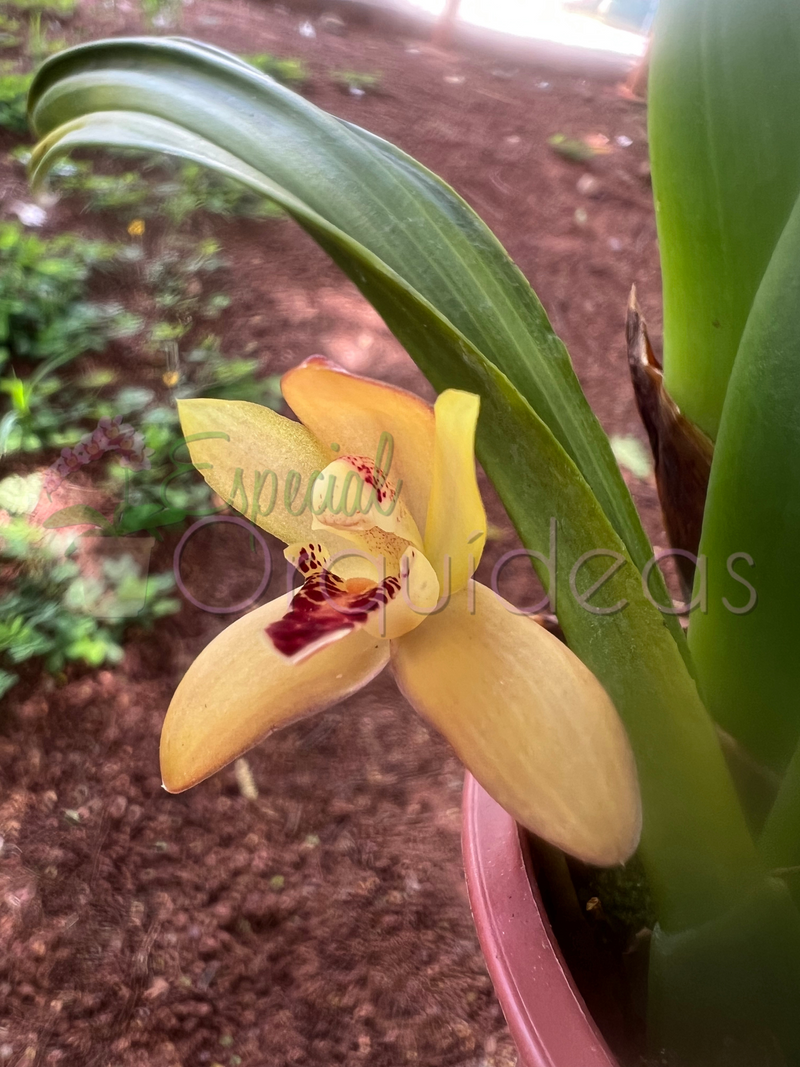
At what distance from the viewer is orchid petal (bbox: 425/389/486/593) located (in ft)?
0.98

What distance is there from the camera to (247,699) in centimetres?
38

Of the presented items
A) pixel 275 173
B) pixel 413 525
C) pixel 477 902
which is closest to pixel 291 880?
pixel 477 902

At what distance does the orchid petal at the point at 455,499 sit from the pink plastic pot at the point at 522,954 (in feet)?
0.82

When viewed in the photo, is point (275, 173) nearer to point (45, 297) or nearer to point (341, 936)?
point (341, 936)

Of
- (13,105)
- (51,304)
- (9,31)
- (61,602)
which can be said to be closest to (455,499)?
(61,602)

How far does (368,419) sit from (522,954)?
35 centimetres

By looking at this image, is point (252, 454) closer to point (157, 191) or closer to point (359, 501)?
point (359, 501)

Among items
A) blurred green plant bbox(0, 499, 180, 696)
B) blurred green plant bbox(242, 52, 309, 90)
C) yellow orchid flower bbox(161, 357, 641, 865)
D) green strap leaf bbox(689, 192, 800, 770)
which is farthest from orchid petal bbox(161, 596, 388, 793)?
blurred green plant bbox(242, 52, 309, 90)

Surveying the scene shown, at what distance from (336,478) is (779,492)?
228mm

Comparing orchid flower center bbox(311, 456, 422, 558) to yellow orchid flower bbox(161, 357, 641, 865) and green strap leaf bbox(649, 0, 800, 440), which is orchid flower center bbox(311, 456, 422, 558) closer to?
yellow orchid flower bbox(161, 357, 641, 865)

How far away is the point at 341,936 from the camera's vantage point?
2.68 ft

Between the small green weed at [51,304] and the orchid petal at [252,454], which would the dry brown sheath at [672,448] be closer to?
the orchid petal at [252,454]

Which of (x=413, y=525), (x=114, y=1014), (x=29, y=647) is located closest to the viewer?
(x=413, y=525)

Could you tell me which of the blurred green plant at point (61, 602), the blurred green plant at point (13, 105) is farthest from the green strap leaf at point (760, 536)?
the blurred green plant at point (13, 105)
